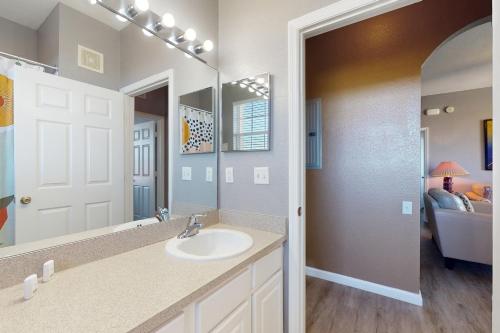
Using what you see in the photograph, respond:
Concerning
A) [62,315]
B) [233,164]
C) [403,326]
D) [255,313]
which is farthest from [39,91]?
[403,326]

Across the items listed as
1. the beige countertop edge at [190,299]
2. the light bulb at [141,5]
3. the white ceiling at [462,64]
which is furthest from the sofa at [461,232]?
the light bulb at [141,5]

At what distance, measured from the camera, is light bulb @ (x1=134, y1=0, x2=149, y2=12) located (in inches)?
48.7

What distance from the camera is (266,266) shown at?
4.05 feet

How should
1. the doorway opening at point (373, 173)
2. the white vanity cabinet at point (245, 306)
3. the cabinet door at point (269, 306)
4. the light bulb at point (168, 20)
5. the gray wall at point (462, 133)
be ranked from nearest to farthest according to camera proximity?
1. the white vanity cabinet at point (245, 306)
2. the cabinet door at point (269, 306)
3. the light bulb at point (168, 20)
4. the doorway opening at point (373, 173)
5. the gray wall at point (462, 133)

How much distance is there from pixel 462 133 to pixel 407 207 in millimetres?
3667

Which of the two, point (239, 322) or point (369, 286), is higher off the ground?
point (239, 322)

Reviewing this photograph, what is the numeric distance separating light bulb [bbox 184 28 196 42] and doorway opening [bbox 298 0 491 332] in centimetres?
117

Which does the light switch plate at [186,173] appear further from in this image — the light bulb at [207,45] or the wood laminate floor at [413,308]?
the wood laminate floor at [413,308]

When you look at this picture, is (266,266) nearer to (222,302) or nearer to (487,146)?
(222,302)

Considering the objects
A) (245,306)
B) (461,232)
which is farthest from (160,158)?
(461,232)

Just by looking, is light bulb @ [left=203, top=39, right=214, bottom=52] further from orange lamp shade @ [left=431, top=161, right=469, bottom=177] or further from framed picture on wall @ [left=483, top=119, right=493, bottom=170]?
framed picture on wall @ [left=483, top=119, right=493, bottom=170]

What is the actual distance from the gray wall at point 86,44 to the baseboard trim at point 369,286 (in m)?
2.53

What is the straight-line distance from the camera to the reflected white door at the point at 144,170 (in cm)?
126

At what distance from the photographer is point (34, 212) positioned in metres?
0.92
